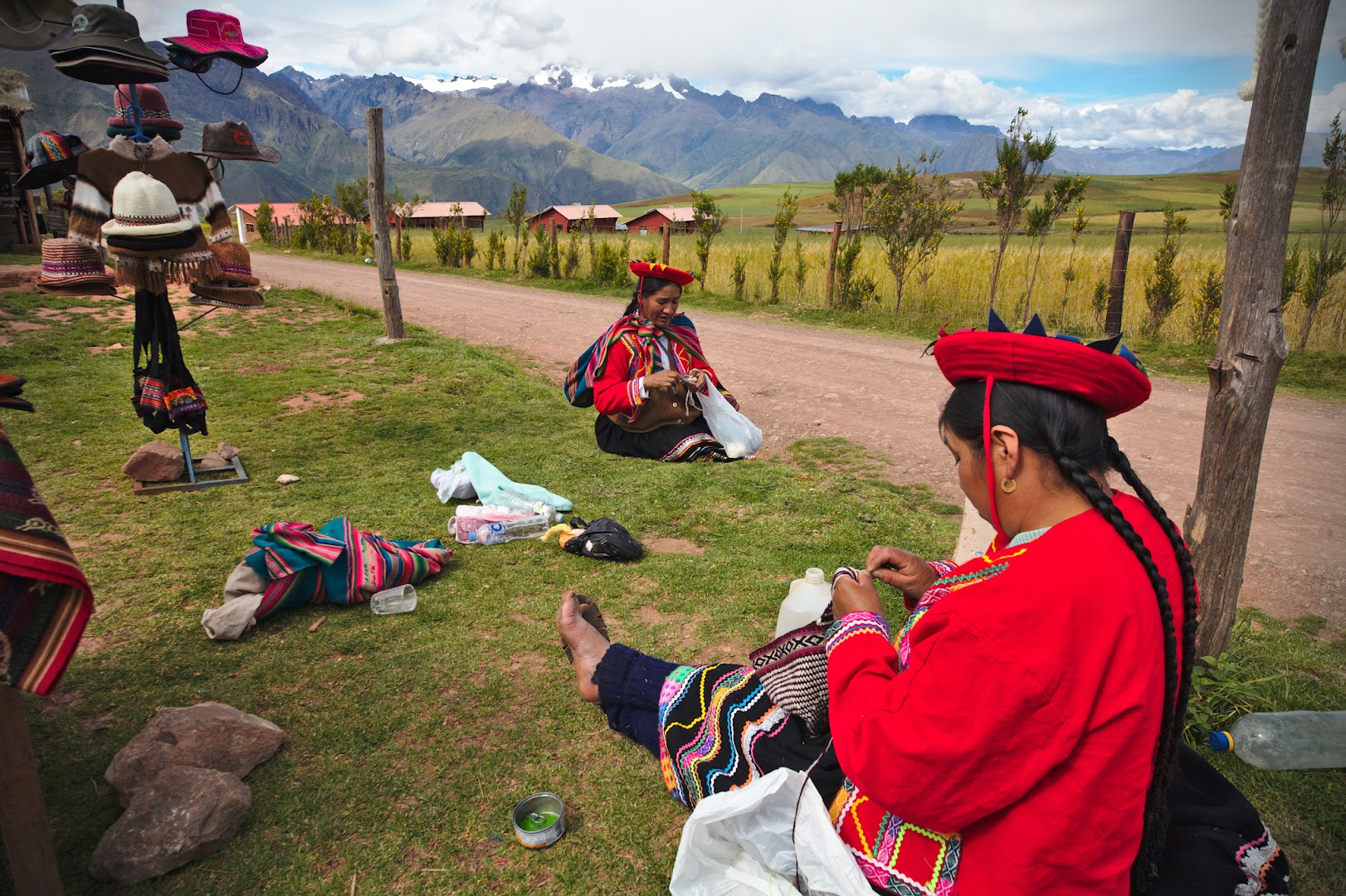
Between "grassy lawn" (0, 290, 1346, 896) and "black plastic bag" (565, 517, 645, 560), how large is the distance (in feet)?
0.25

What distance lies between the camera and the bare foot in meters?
2.89

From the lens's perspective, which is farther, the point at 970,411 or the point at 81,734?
the point at 81,734

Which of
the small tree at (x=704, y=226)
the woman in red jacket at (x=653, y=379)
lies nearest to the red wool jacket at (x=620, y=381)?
the woman in red jacket at (x=653, y=379)

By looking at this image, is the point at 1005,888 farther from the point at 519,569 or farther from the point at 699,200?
the point at 699,200

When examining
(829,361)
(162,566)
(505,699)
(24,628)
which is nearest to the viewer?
(24,628)

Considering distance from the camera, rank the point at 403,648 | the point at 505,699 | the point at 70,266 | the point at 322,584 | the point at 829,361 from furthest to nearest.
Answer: the point at 829,361 → the point at 70,266 → the point at 322,584 → the point at 403,648 → the point at 505,699

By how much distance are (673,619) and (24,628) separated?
2.57 m

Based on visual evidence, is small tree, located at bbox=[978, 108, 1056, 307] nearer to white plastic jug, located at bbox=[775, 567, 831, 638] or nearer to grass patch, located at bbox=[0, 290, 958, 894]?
grass patch, located at bbox=[0, 290, 958, 894]

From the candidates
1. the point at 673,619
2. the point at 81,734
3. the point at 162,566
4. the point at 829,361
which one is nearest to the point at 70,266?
the point at 162,566

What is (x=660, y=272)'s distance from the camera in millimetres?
5465

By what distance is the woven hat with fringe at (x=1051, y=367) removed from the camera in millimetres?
1445

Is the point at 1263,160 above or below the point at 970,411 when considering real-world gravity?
above

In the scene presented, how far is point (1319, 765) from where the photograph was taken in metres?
2.77

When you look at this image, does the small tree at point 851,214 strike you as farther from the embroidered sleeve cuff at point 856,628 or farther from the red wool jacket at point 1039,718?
the red wool jacket at point 1039,718
